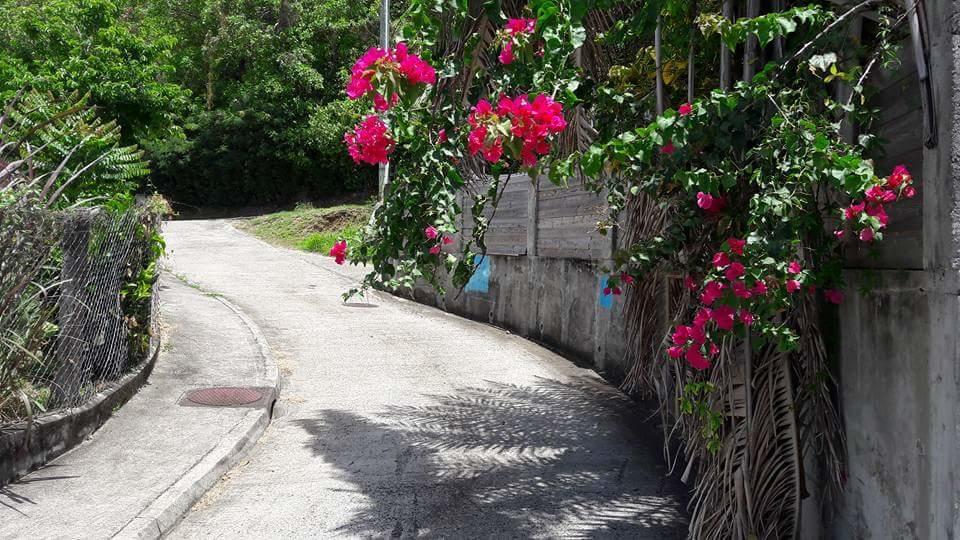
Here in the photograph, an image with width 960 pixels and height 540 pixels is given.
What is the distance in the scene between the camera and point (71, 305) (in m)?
6.29

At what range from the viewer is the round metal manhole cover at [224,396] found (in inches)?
293

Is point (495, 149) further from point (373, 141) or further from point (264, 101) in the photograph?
point (264, 101)

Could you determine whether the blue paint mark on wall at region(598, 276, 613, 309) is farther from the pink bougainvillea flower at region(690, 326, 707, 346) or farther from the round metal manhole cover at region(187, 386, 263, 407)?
the pink bougainvillea flower at region(690, 326, 707, 346)

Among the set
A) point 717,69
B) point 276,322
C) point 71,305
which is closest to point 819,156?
point 717,69

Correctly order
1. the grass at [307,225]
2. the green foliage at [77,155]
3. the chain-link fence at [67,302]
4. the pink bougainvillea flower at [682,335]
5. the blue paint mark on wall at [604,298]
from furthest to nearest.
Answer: the grass at [307,225] < the blue paint mark on wall at [604,298] < the green foliage at [77,155] < the chain-link fence at [67,302] < the pink bougainvillea flower at [682,335]

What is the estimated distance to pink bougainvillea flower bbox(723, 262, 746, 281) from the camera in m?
3.62

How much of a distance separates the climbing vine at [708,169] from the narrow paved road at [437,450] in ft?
3.42

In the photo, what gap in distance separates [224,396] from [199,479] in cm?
218

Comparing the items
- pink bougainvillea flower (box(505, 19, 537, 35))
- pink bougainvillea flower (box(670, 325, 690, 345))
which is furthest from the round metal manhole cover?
pink bougainvillea flower (box(670, 325, 690, 345))

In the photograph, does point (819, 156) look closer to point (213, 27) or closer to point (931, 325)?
point (931, 325)

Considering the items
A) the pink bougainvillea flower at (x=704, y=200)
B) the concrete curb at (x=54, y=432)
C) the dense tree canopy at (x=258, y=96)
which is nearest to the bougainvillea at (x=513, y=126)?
the pink bougainvillea flower at (x=704, y=200)

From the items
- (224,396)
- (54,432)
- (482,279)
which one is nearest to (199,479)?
(54,432)

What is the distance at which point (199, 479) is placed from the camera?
5566 millimetres

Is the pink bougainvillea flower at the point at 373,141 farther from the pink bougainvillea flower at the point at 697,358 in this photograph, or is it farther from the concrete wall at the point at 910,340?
the concrete wall at the point at 910,340
